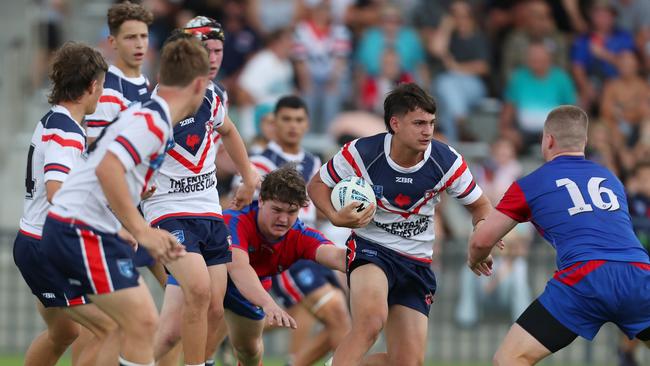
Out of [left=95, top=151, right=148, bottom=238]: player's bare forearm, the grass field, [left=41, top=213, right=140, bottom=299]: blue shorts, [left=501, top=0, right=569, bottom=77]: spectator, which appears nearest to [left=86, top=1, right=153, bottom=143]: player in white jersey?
[left=41, top=213, right=140, bottom=299]: blue shorts

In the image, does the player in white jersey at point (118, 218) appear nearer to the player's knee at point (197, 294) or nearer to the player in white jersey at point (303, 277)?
the player's knee at point (197, 294)

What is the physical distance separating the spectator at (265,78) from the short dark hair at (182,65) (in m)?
8.35

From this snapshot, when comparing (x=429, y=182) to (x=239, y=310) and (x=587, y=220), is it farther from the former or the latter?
(x=239, y=310)

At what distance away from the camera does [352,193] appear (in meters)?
8.06

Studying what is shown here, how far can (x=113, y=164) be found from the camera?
21.9ft

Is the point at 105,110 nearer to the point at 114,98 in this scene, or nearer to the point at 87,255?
the point at 114,98

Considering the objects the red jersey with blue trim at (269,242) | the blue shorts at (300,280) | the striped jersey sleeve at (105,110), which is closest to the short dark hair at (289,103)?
the blue shorts at (300,280)

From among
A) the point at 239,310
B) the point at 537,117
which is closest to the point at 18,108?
the point at 537,117

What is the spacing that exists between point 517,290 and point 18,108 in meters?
7.49

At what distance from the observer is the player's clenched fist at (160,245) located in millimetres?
6566

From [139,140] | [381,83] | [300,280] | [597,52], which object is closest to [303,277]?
[300,280]

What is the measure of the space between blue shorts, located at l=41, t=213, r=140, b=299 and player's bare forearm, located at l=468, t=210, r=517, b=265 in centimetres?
229

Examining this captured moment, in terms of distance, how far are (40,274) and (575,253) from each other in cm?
343

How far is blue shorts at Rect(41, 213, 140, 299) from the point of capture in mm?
6973
